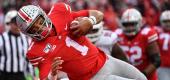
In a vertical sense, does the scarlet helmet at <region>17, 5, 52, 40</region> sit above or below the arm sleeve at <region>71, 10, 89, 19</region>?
above

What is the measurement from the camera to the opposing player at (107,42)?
615 cm

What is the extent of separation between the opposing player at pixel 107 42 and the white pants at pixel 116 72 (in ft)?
4.14

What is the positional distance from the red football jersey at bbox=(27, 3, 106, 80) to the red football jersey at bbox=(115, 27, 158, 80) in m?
2.03

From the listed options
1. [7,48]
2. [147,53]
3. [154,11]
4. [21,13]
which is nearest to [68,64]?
[21,13]

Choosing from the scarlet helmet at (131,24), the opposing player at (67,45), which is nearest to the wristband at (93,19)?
the opposing player at (67,45)

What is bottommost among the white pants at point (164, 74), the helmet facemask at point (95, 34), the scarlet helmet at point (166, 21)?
the white pants at point (164, 74)

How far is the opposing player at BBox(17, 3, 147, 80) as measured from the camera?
4504 mm

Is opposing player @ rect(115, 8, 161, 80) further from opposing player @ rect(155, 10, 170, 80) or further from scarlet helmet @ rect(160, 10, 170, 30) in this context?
scarlet helmet @ rect(160, 10, 170, 30)

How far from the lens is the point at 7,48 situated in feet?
26.0

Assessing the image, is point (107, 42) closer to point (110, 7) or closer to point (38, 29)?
point (38, 29)

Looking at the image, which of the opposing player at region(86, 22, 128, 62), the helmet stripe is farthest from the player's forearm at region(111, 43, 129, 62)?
the helmet stripe

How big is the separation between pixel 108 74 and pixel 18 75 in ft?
11.2

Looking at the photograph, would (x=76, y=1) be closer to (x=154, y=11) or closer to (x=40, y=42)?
(x=154, y=11)

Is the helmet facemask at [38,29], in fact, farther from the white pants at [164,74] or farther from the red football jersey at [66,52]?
the white pants at [164,74]
